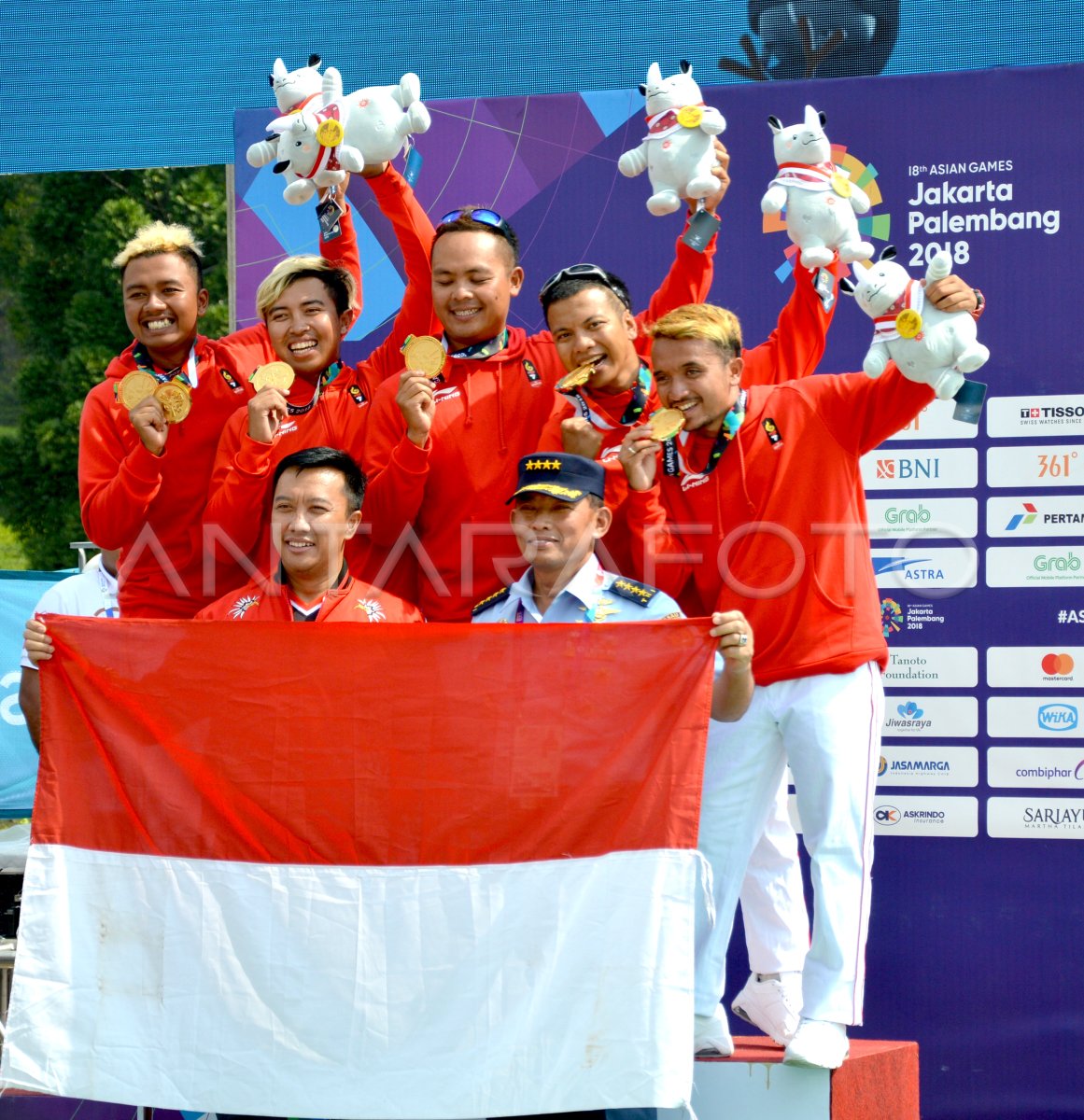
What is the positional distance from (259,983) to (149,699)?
2.27 feet

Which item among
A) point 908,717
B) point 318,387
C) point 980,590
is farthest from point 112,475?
point 980,590

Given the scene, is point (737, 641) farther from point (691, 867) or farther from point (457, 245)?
point (457, 245)

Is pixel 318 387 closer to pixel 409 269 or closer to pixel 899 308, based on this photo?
pixel 409 269

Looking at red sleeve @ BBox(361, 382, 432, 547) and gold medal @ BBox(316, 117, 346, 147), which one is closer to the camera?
red sleeve @ BBox(361, 382, 432, 547)

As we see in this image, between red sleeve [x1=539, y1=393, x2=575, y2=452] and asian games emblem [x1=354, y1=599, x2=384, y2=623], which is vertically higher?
red sleeve [x1=539, y1=393, x2=575, y2=452]

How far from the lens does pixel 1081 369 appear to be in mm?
5230

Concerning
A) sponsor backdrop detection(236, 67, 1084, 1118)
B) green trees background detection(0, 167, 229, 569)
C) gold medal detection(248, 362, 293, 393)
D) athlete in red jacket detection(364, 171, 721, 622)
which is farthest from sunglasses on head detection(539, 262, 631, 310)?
green trees background detection(0, 167, 229, 569)

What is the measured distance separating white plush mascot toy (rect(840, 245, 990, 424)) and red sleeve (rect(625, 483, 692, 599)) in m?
0.62

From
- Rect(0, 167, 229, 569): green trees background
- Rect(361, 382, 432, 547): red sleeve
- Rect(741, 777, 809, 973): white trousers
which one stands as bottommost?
Rect(741, 777, 809, 973): white trousers

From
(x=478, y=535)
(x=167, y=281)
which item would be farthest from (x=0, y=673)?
(x=478, y=535)

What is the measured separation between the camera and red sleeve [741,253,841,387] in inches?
177

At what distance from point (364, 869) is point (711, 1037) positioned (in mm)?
967

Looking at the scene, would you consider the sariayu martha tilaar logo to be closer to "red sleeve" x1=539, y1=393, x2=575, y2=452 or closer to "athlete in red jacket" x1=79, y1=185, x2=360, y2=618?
"red sleeve" x1=539, y1=393, x2=575, y2=452

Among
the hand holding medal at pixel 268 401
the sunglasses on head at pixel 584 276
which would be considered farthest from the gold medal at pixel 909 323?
the hand holding medal at pixel 268 401
